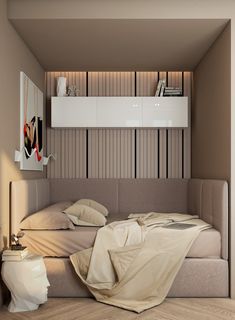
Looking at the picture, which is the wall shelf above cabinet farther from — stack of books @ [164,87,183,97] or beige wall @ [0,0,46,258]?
beige wall @ [0,0,46,258]

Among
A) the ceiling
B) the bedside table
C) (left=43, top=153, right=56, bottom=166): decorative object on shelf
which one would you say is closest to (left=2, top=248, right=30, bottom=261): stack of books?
the bedside table

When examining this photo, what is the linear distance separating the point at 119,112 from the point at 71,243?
6.73 ft

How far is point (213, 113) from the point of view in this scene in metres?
4.11

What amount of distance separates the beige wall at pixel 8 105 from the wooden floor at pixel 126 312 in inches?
25.5

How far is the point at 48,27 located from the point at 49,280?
219 centimetres

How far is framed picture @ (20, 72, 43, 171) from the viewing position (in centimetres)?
392

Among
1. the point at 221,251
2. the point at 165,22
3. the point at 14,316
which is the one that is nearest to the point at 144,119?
the point at 165,22

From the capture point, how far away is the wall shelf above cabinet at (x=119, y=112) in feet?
16.2

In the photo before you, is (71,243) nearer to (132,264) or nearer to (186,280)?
(132,264)

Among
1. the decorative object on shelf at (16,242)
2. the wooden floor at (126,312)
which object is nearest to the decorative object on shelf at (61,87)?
the decorative object on shelf at (16,242)

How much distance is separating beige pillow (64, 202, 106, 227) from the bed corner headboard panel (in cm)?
39

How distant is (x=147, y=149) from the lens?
526cm

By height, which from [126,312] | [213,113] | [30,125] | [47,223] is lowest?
[126,312]

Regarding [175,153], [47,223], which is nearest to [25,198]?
[47,223]
